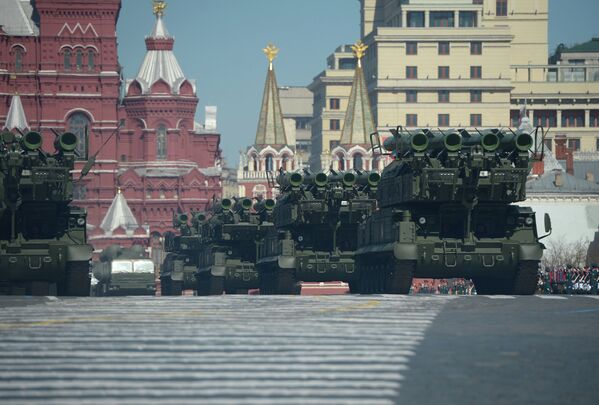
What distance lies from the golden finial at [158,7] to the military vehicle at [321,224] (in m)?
108

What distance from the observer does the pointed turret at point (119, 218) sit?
14488 centimetres

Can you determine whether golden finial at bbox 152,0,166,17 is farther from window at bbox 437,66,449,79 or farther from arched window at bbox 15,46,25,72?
window at bbox 437,66,449,79

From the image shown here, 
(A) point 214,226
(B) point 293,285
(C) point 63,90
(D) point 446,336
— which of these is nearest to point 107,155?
(C) point 63,90

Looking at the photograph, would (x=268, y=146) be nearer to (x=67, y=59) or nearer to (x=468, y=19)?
(x=67, y=59)

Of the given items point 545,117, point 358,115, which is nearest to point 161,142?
point 358,115

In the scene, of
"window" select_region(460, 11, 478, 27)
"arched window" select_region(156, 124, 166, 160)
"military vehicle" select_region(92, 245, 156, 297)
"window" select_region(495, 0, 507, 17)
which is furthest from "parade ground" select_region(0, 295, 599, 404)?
"window" select_region(495, 0, 507, 17)

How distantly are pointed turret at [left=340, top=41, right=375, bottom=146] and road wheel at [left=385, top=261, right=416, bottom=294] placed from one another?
12042cm

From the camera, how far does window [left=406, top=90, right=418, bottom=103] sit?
177 m

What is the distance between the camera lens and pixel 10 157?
4003 centimetres

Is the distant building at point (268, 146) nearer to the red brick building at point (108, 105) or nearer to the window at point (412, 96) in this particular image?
the red brick building at point (108, 105)

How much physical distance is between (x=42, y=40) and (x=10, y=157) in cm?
10529

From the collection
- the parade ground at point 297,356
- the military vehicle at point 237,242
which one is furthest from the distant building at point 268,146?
the parade ground at point 297,356

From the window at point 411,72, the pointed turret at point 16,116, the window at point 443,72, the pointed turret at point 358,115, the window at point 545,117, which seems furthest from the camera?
the window at point 545,117

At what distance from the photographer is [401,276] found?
39188mm
